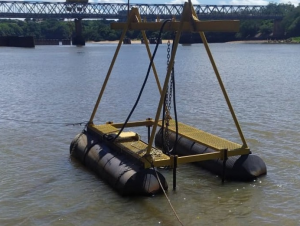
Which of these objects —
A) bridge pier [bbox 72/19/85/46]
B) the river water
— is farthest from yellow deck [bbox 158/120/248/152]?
bridge pier [bbox 72/19/85/46]

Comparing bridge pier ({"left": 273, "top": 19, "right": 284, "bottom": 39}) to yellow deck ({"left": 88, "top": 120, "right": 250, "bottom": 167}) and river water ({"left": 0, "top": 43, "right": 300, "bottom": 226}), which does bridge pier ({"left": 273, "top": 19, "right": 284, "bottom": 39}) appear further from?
yellow deck ({"left": 88, "top": 120, "right": 250, "bottom": 167})

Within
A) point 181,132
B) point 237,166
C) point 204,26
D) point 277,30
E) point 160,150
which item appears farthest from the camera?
point 277,30

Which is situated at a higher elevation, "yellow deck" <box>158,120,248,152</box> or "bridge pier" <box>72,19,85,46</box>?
"yellow deck" <box>158,120,248,152</box>

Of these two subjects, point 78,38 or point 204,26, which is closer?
point 204,26

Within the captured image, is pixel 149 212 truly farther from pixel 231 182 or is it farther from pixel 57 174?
pixel 57 174

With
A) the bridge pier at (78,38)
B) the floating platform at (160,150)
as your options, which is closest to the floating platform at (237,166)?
the floating platform at (160,150)

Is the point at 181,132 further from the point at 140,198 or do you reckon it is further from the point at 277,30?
the point at 277,30

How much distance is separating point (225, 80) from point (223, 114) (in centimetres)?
1990

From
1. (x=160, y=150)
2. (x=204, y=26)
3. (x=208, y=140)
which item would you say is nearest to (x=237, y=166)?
(x=208, y=140)

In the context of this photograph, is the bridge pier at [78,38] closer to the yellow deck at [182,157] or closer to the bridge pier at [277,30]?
→ the bridge pier at [277,30]

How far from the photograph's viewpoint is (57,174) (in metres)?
13.6

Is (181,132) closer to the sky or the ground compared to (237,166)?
closer to the sky

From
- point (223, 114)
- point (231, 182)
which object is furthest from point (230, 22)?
point (223, 114)

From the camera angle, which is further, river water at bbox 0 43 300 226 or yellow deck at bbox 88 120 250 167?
yellow deck at bbox 88 120 250 167
